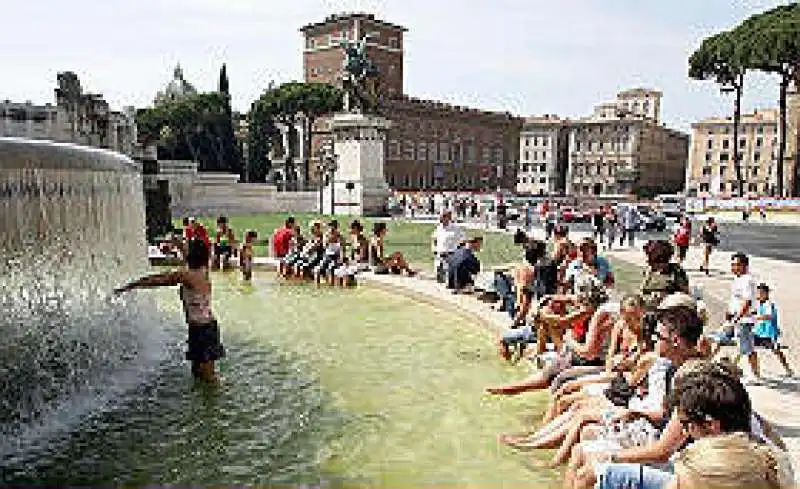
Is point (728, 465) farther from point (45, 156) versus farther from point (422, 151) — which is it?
point (422, 151)

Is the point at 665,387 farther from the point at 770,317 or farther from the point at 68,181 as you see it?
the point at 68,181

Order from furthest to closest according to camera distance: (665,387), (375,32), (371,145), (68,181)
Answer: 1. (375,32)
2. (371,145)
3. (68,181)
4. (665,387)

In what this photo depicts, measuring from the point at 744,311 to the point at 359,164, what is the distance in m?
26.9

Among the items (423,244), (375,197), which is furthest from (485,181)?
(423,244)

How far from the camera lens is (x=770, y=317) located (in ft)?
23.5

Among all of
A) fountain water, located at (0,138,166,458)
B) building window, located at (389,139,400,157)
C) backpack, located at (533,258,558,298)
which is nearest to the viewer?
fountain water, located at (0,138,166,458)

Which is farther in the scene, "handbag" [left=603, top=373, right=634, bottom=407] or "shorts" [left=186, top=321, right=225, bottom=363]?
"shorts" [left=186, top=321, right=225, bottom=363]

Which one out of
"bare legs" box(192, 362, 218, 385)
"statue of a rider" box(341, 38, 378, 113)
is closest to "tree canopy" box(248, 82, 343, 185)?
"statue of a rider" box(341, 38, 378, 113)

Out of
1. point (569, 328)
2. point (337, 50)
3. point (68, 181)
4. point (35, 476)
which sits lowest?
point (35, 476)

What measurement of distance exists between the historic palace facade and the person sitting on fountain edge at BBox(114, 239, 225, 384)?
6732 centimetres

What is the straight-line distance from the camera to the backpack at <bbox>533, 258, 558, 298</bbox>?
29.5 feet

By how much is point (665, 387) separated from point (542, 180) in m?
115

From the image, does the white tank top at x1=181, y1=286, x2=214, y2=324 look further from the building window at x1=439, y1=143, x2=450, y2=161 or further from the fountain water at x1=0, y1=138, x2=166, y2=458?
the building window at x1=439, y1=143, x2=450, y2=161

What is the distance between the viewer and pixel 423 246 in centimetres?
2045
